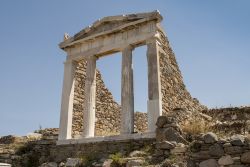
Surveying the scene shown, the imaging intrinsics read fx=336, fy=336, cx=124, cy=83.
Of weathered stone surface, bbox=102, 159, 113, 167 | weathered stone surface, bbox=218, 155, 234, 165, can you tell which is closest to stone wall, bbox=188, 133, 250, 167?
weathered stone surface, bbox=218, 155, 234, 165

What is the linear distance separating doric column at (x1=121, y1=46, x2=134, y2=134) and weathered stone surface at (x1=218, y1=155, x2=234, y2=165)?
4.47 meters

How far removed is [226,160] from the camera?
7.54 metres

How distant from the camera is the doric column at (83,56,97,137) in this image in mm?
12707

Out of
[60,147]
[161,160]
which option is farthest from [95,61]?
[161,160]

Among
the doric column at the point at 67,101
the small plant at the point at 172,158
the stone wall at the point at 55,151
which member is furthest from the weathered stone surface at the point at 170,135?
the doric column at the point at 67,101

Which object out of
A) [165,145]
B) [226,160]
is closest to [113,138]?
[165,145]

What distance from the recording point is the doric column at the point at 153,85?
11.3m

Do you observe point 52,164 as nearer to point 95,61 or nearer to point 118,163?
point 118,163

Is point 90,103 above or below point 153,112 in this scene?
above

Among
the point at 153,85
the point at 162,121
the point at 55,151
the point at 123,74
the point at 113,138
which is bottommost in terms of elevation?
the point at 55,151

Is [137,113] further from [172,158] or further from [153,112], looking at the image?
[172,158]

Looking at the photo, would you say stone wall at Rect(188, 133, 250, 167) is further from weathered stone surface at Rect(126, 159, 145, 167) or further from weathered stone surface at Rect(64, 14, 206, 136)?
weathered stone surface at Rect(64, 14, 206, 136)

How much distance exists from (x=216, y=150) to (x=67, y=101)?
24.8 ft

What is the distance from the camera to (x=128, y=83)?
1237 cm
